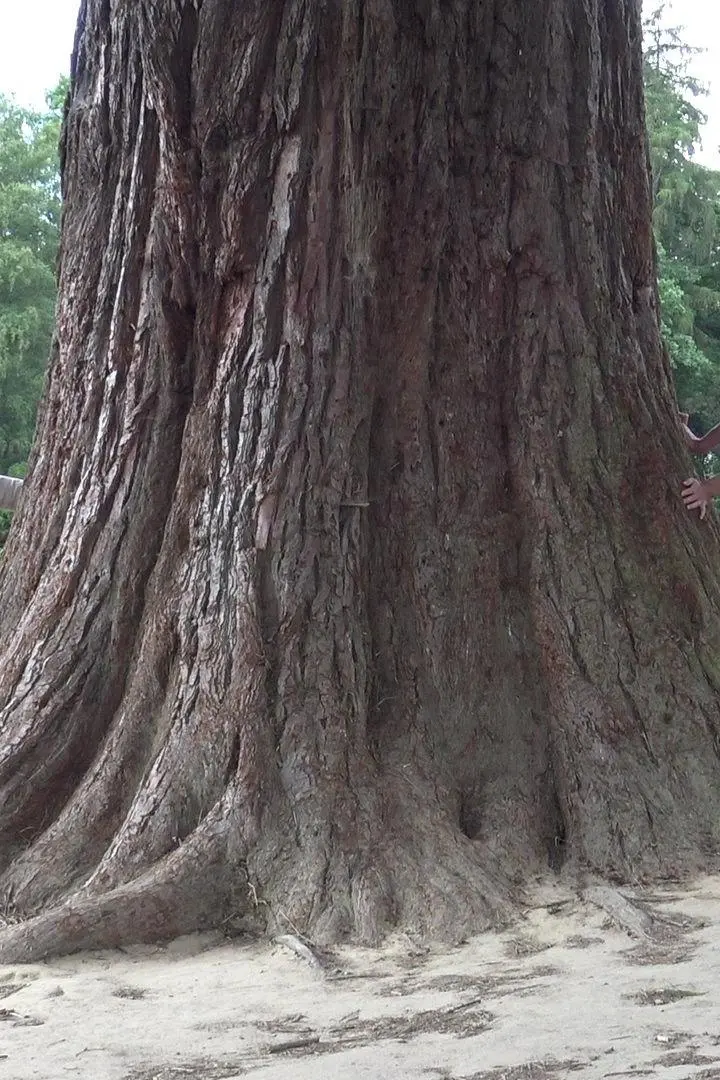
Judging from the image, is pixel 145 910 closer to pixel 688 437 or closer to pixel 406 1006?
pixel 406 1006

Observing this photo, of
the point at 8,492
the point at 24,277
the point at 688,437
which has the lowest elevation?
the point at 8,492

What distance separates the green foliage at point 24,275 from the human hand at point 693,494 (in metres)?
24.3

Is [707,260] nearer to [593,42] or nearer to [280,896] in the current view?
[593,42]

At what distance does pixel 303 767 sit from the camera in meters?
4.55

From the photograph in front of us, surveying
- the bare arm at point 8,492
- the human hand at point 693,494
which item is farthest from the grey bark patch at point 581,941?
the bare arm at point 8,492

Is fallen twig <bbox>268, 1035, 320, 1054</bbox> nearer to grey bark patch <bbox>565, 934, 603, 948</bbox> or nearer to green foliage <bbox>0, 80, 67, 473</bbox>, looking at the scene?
grey bark patch <bbox>565, 934, 603, 948</bbox>

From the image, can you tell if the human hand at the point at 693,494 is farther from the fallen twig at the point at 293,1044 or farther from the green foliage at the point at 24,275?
the green foliage at the point at 24,275

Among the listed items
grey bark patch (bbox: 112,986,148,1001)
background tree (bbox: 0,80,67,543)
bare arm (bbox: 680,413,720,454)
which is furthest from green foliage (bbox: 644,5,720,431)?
grey bark patch (bbox: 112,986,148,1001)

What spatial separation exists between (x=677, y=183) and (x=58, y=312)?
26973 millimetres

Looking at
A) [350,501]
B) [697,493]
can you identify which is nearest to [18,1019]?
[350,501]

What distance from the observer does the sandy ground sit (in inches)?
111

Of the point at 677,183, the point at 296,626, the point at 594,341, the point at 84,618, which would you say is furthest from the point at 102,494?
the point at 677,183

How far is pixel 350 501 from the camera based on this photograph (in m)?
4.96

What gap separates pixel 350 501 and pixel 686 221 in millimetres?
28470
